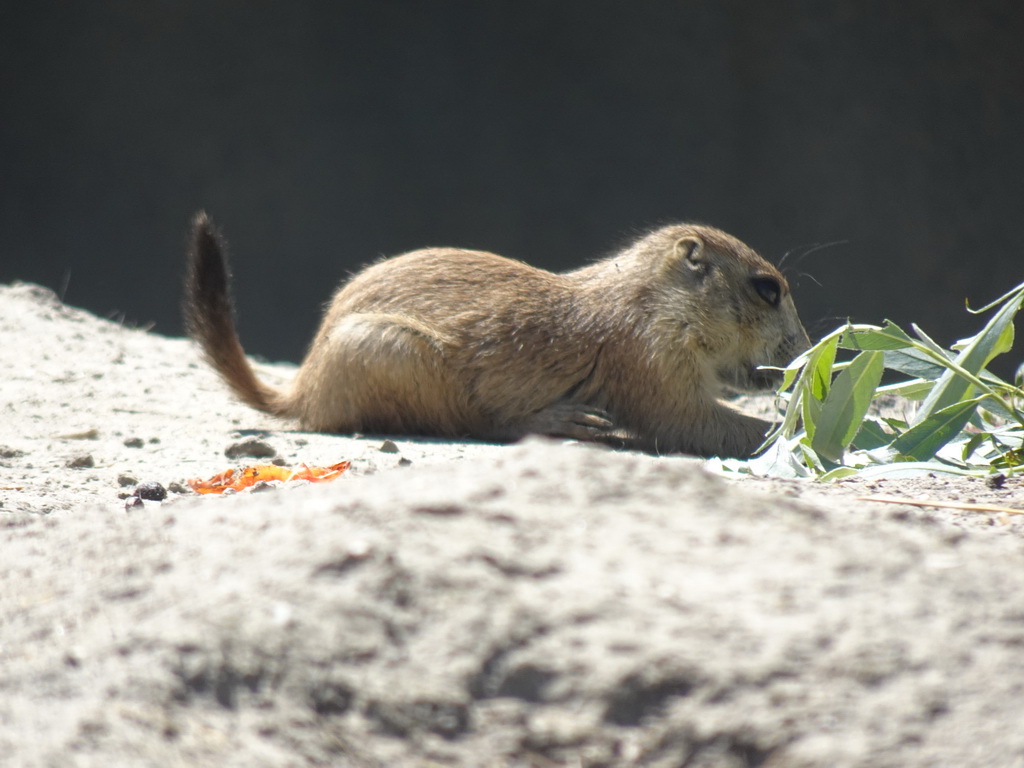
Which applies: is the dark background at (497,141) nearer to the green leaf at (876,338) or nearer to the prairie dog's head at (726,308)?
the prairie dog's head at (726,308)

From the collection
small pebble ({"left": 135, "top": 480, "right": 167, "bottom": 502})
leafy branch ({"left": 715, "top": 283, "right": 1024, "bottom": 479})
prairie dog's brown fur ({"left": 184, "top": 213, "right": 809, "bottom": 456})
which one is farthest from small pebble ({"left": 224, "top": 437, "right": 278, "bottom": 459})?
leafy branch ({"left": 715, "top": 283, "right": 1024, "bottom": 479})

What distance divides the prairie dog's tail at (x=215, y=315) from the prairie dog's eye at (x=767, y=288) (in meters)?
2.45

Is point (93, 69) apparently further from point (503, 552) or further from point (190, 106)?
point (503, 552)

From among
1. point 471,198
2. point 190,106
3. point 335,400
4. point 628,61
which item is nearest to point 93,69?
point 190,106

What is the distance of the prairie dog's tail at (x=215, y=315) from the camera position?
5.59m

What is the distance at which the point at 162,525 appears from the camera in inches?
87.1

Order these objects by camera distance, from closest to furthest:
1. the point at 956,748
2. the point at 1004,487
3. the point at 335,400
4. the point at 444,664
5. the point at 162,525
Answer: the point at 956,748
the point at 444,664
the point at 162,525
the point at 1004,487
the point at 335,400

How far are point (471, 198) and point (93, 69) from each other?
13.4 ft

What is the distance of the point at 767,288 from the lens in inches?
220

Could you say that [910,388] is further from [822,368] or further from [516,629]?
[516,629]

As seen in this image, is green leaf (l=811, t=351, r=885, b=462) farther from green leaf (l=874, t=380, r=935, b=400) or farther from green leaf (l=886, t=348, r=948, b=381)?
green leaf (l=874, t=380, r=935, b=400)

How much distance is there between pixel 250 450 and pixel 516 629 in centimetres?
298

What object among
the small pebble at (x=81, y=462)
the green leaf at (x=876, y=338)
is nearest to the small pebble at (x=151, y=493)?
the small pebble at (x=81, y=462)

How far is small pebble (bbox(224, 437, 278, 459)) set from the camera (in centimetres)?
449
